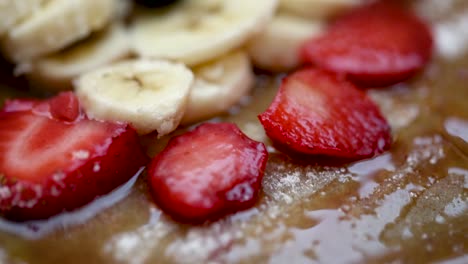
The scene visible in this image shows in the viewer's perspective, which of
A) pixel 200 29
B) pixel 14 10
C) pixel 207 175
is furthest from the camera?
pixel 200 29

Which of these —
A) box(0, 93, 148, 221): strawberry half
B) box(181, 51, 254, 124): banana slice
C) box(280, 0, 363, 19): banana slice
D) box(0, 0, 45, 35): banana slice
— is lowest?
box(0, 93, 148, 221): strawberry half

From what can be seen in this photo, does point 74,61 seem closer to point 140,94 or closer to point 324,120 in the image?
point 140,94

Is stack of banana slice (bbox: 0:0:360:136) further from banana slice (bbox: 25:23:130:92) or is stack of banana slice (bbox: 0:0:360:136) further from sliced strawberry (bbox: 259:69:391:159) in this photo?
sliced strawberry (bbox: 259:69:391:159)

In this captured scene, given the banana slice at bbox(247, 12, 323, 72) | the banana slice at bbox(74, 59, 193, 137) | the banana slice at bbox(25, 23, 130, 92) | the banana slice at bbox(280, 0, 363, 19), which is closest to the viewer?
the banana slice at bbox(74, 59, 193, 137)

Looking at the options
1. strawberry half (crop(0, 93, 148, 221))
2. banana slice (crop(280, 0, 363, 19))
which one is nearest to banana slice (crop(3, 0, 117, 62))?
strawberry half (crop(0, 93, 148, 221))

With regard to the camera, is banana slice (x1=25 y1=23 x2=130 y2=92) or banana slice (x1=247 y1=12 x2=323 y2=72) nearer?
banana slice (x1=25 y1=23 x2=130 y2=92)

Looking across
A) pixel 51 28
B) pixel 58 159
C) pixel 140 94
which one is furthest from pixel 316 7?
pixel 58 159

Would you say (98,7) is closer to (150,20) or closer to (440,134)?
(150,20)

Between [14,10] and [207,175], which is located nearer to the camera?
[207,175]
